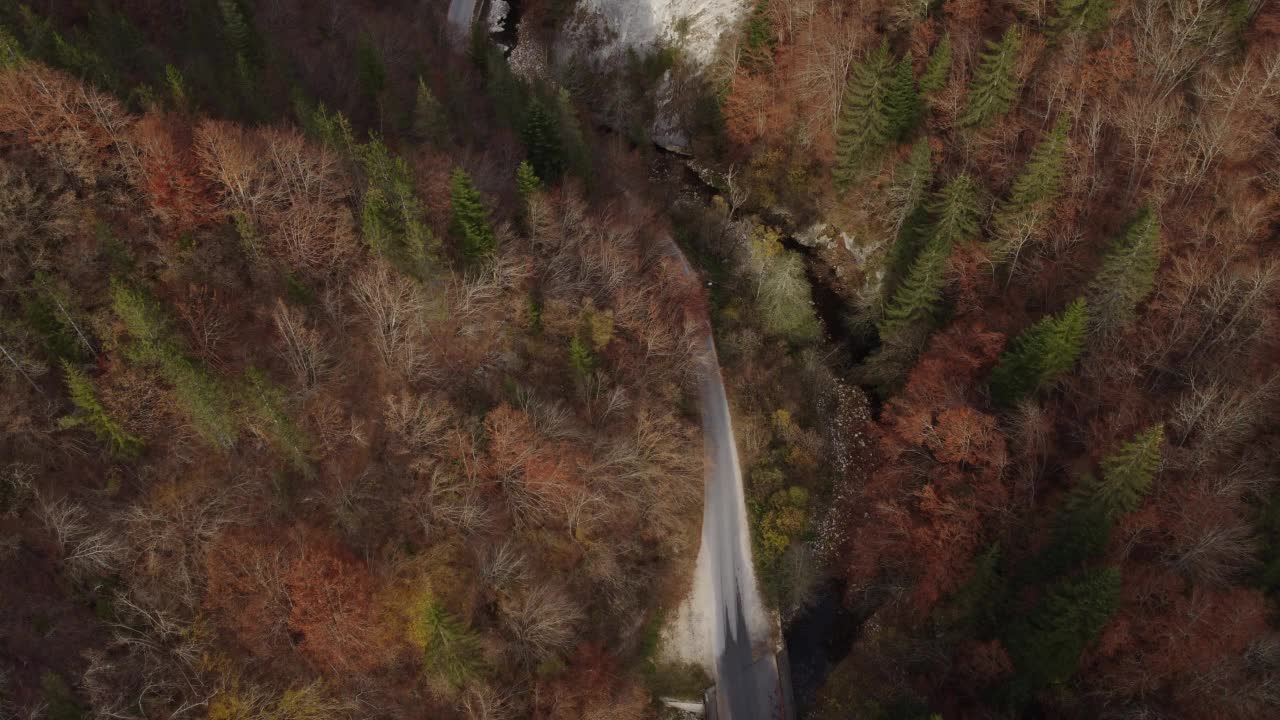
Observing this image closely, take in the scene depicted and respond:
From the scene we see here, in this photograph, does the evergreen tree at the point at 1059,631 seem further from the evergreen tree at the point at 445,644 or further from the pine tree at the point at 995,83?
the pine tree at the point at 995,83

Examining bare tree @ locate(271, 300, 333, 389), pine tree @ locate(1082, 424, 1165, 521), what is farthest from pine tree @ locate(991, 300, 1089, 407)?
bare tree @ locate(271, 300, 333, 389)

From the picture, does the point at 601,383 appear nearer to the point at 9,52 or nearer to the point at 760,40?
the point at 9,52

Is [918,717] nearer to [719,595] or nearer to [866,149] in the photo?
[719,595]

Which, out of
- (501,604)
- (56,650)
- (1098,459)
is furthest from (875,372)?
(56,650)

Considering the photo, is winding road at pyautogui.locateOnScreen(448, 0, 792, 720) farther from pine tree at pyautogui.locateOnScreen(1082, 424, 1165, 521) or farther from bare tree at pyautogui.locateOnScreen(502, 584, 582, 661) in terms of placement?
pine tree at pyautogui.locateOnScreen(1082, 424, 1165, 521)

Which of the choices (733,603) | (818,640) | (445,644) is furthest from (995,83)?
(445,644)

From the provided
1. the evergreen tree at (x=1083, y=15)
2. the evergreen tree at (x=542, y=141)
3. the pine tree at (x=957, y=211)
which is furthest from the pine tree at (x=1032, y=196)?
the evergreen tree at (x=542, y=141)
